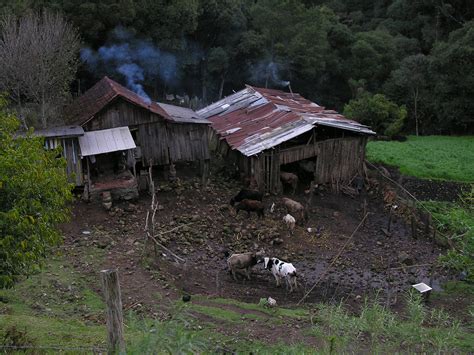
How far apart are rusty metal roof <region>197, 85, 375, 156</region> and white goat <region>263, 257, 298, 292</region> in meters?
6.85

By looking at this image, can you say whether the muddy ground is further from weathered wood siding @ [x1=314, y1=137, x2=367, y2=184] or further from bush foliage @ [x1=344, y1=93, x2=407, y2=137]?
bush foliage @ [x1=344, y1=93, x2=407, y2=137]

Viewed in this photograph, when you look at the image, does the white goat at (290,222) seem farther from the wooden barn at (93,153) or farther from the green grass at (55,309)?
the green grass at (55,309)

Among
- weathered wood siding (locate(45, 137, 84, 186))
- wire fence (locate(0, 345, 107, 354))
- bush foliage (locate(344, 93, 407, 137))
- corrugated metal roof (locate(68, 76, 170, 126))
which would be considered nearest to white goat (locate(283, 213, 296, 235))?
corrugated metal roof (locate(68, 76, 170, 126))

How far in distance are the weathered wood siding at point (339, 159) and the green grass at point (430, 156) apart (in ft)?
14.0

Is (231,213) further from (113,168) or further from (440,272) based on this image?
(440,272)

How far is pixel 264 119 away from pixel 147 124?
20.7ft

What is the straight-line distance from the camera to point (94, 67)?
3067 cm

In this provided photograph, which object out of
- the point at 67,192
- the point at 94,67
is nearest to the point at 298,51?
the point at 94,67

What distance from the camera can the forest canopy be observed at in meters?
31.0

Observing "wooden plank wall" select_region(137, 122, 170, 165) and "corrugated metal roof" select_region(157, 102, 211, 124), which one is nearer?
"wooden plank wall" select_region(137, 122, 170, 165)

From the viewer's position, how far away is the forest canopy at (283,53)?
3098cm

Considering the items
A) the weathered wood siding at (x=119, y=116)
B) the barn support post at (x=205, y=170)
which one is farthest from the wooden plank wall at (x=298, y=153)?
the weathered wood siding at (x=119, y=116)

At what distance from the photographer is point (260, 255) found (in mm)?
15359

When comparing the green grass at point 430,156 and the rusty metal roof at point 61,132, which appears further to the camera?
the green grass at point 430,156
